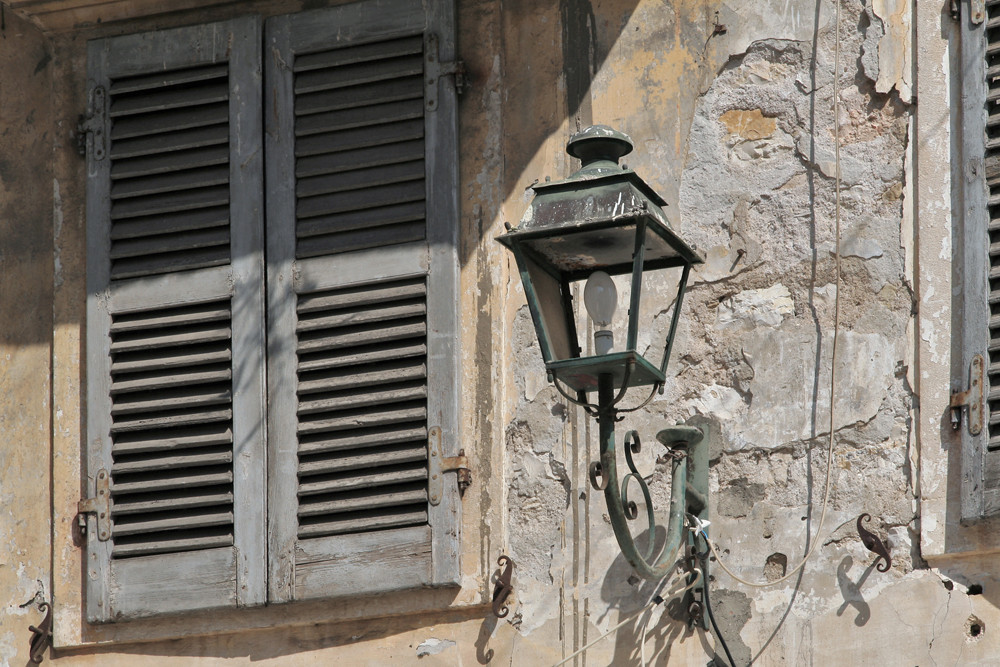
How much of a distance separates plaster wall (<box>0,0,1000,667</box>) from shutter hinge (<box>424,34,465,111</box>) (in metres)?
0.08

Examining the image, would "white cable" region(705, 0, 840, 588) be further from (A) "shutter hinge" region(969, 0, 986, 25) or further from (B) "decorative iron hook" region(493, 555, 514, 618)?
(B) "decorative iron hook" region(493, 555, 514, 618)

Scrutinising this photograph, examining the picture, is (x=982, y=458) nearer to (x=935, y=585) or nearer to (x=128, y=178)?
(x=935, y=585)

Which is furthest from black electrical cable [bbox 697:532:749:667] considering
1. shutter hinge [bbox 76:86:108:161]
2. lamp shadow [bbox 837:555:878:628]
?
shutter hinge [bbox 76:86:108:161]

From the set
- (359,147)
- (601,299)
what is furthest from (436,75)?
(601,299)

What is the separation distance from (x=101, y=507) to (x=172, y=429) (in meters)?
0.34

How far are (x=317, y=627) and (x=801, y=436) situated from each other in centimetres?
164

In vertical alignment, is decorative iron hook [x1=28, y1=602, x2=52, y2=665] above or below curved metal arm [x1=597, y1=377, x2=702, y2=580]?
below

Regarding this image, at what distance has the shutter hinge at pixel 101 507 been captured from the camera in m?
6.22

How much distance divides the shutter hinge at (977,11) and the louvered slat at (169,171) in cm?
250

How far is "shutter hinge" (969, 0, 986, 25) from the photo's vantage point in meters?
5.91

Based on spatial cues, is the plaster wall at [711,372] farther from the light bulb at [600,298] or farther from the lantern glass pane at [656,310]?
the light bulb at [600,298]

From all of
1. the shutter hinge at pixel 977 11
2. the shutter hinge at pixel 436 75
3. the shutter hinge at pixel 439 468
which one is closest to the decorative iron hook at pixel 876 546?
the shutter hinge at pixel 439 468

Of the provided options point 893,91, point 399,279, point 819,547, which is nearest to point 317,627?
point 399,279

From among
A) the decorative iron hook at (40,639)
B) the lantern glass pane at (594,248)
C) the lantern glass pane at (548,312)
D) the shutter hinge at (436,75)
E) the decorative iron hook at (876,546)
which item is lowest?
the decorative iron hook at (40,639)
